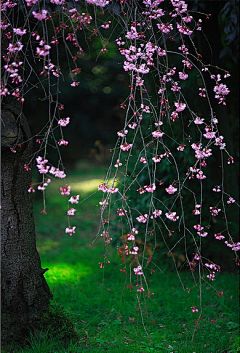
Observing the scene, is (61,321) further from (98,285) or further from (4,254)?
(98,285)

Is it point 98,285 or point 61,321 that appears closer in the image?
point 61,321

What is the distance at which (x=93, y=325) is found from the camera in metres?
3.17

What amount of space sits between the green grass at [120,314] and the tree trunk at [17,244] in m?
0.13

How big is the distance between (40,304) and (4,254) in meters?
0.40

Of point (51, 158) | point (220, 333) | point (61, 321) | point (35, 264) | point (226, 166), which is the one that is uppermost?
point (51, 158)

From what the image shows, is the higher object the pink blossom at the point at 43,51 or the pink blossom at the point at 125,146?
the pink blossom at the point at 43,51

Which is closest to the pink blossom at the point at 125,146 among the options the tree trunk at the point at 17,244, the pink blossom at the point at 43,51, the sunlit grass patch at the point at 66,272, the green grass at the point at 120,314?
the green grass at the point at 120,314

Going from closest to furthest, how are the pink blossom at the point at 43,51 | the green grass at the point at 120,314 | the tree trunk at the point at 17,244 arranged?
the pink blossom at the point at 43,51 < the tree trunk at the point at 17,244 < the green grass at the point at 120,314

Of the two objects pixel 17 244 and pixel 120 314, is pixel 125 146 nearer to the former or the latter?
pixel 17 244

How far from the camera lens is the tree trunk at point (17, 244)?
2473 millimetres

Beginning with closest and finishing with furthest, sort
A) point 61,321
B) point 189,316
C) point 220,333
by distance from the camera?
point 61,321 < point 220,333 < point 189,316

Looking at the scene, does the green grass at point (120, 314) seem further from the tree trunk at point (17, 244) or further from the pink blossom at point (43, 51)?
the pink blossom at point (43, 51)

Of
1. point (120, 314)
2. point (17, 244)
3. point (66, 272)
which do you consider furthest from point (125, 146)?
point (66, 272)

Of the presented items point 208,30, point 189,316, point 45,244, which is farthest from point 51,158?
point 189,316
